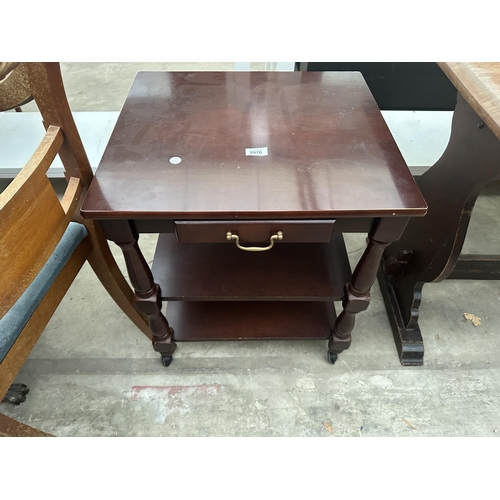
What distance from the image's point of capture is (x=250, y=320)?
117cm

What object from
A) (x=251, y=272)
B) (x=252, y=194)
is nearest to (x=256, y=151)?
(x=252, y=194)

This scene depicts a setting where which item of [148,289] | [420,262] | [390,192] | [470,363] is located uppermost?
[390,192]

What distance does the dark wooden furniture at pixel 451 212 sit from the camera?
768 mm

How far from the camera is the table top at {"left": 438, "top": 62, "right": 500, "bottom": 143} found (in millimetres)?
689

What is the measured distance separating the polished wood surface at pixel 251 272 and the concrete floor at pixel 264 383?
331 millimetres

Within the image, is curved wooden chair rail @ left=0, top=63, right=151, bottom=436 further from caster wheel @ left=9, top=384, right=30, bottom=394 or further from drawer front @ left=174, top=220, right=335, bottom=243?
caster wheel @ left=9, top=384, right=30, bottom=394

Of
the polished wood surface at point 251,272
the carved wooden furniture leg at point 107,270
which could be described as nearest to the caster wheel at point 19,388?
the carved wooden furniture leg at point 107,270

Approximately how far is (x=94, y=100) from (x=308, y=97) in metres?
1.80

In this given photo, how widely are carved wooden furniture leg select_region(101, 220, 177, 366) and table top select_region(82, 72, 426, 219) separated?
72 mm

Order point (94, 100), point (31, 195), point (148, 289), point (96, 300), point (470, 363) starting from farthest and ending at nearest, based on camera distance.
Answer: point (94, 100), point (96, 300), point (470, 363), point (148, 289), point (31, 195)

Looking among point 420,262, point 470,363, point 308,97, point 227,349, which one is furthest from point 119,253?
point 470,363

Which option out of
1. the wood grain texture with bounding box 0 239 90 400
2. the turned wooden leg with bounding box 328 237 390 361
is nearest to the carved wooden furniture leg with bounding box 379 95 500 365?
the turned wooden leg with bounding box 328 237 390 361

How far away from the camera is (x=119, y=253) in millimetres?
1561

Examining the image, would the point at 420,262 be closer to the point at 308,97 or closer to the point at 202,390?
the point at 308,97
